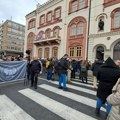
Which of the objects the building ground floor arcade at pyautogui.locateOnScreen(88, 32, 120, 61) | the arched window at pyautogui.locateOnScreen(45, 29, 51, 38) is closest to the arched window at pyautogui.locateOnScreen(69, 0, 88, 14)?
the building ground floor arcade at pyautogui.locateOnScreen(88, 32, 120, 61)

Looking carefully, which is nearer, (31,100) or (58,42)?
(31,100)

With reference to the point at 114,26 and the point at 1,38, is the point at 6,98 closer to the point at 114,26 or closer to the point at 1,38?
the point at 114,26

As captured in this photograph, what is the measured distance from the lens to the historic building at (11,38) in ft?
214

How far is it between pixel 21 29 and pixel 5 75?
227 feet

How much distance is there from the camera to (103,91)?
169 inches

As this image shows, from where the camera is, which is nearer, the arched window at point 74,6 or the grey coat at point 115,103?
the grey coat at point 115,103

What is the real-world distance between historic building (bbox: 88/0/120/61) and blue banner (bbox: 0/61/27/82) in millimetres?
9274

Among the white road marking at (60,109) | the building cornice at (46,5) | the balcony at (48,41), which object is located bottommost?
the white road marking at (60,109)

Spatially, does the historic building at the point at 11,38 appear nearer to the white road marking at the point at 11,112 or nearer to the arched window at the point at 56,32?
the arched window at the point at 56,32

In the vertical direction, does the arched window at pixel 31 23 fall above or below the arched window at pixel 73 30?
above

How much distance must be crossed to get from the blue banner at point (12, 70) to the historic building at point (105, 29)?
9.27m

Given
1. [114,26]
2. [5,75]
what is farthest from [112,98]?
[114,26]

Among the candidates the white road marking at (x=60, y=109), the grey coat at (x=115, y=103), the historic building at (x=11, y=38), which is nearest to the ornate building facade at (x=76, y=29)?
the white road marking at (x=60, y=109)

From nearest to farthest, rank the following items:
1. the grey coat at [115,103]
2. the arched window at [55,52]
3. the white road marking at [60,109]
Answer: the grey coat at [115,103] < the white road marking at [60,109] < the arched window at [55,52]
